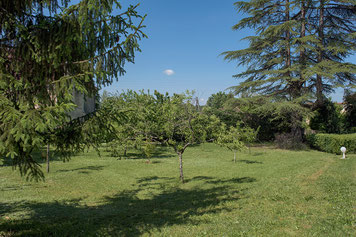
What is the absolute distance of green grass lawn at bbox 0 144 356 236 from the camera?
5.46 metres

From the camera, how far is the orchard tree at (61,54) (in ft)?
13.7

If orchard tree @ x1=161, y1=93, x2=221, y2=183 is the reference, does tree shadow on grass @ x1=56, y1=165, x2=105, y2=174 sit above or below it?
below

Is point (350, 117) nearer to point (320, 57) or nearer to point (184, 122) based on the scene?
point (320, 57)

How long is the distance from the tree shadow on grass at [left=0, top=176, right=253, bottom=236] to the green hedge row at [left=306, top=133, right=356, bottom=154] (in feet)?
47.1

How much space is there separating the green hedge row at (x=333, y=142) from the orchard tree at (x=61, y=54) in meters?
20.0

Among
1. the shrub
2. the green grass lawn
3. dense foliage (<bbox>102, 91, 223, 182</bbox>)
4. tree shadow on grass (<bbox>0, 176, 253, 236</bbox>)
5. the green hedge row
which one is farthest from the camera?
the shrub

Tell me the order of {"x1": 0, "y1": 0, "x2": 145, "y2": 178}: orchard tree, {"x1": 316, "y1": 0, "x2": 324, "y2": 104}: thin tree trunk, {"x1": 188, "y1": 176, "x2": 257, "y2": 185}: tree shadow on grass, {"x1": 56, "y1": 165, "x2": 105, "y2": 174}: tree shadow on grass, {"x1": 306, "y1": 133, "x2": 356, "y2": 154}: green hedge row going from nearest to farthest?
{"x1": 0, "y1": 0, "x2": 145, "y2": 178}: orchard tree
{"x1": 188, "y1": 176, "x2": 257, "y2": 185}: tree shadow on grass
{"x1": 56, "y1": 165, "x2": 105, "y2": 174}: tree shadow on grass
{"x1": 306, "y1": 133, "x2": 356, "y2": 154}: green hedge row
{"x1": 316, "y1": 0, "x2": 324, "y2": 104}: thin tree trunk

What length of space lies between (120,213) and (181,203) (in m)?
1.95

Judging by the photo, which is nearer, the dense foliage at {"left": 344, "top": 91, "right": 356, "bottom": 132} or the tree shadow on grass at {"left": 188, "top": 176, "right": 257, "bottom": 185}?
the tree shadow on grass at {"left": 188, "top": 176, "right": 257, "bottom": 185}

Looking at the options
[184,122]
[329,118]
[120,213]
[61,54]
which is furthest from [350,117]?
[61,54]

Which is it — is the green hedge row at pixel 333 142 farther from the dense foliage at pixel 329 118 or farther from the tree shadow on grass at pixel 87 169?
the tree shadow on grass at pixel 87 169

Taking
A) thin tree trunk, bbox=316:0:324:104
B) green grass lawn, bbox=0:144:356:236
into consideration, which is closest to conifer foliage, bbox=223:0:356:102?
thin tree trunk, bbox=316:0:324:104

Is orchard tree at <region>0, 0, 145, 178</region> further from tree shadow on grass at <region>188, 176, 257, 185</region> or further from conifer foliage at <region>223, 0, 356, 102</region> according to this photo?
conifer foliage at <region>223, 0, 356, 102</region>

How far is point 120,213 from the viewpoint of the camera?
275 inches
